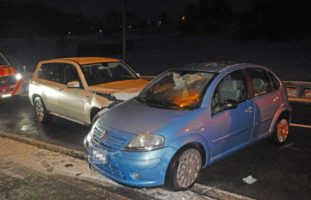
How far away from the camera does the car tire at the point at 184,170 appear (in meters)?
4.75

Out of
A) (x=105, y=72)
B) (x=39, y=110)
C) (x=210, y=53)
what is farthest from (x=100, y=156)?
(x=210, y=53)

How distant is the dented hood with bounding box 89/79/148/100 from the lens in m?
7.25

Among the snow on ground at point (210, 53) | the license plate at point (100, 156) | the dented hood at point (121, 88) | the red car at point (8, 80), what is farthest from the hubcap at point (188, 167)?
the snow on ground at point (210, 53)

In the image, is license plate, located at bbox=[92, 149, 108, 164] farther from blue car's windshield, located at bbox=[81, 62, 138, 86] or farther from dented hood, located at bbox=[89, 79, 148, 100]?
blue car's windshield, located at bbox=[81, 62, 138, 86]

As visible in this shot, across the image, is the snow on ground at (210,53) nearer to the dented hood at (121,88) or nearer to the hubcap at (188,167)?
the dented hood at (121,88)

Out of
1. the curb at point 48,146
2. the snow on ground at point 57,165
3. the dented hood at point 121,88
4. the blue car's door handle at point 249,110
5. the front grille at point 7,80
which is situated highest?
the dented hood at point 121,88

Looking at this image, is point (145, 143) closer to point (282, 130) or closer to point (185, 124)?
point (185, 124)

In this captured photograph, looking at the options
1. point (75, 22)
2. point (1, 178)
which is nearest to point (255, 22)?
point (1, 178)

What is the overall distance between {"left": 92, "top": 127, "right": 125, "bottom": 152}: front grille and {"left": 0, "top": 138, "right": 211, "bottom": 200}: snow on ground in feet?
2.11

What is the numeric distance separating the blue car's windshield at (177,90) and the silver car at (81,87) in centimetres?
115

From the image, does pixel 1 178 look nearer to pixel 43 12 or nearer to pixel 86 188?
pixel 86 188

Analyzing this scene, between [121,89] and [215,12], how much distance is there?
64351mm

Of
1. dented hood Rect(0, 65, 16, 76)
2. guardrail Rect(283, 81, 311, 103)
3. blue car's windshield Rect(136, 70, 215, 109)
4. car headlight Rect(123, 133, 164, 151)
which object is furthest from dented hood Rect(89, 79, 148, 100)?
guardrail Rect(283, 81, 311, 103)

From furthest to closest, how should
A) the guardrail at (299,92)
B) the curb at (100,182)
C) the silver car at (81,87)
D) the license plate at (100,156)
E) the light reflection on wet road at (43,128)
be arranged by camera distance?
1. the guardrail at (299,92)
2. the light reflection on wet road at (43,128)
3. the silver car at (81,87)
4. the license plate at (100,156)
5. the curb at (100,182)
